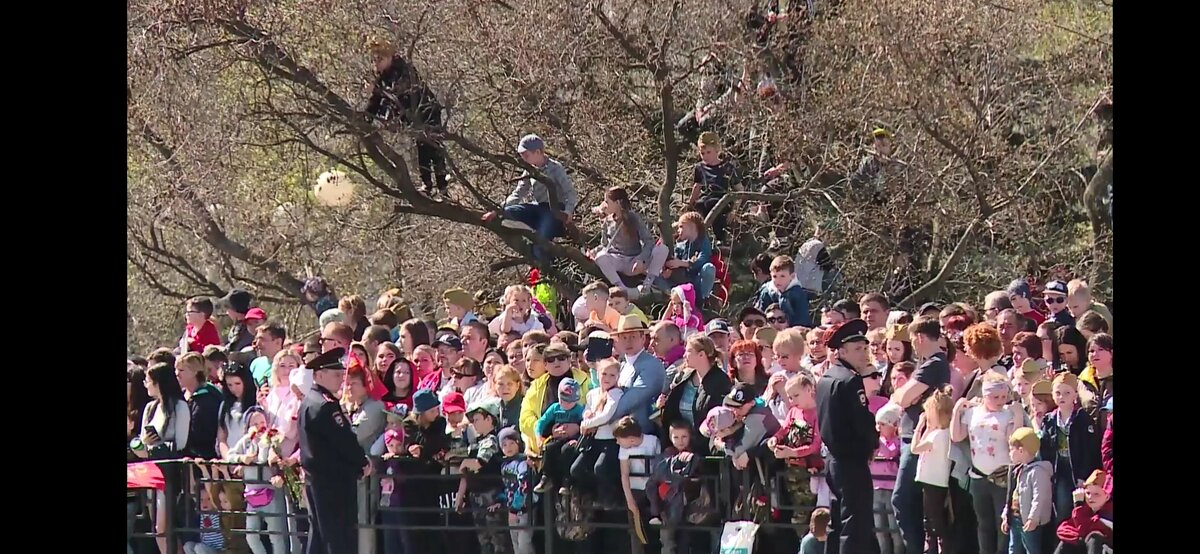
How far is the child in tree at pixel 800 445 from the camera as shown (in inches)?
392

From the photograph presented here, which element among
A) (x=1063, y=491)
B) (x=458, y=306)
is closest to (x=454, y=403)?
(x=458, y=306)

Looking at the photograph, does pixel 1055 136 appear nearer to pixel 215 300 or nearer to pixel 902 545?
pixel 902 545

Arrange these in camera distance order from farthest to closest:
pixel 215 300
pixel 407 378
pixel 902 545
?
pixel 215 300
pixel 407 378
pixel 902 545

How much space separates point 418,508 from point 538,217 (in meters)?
5.55

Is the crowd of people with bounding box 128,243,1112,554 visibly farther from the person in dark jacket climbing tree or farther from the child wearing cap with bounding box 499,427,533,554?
the person in dark jacket climbing tree

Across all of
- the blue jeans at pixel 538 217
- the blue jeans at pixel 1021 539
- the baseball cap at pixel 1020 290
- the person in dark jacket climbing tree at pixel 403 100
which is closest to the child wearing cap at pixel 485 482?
the blue jeans at pixel 1021 539

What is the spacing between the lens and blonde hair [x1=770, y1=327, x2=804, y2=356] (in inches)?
410

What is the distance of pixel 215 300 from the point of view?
1900 centimetres

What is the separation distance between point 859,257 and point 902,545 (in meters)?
7.10

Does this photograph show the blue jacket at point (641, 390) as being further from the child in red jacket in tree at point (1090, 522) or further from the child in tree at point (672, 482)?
the child in red jacket in tree at point (1090, 522)

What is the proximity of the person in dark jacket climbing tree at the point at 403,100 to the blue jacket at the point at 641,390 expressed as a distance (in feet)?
21.0

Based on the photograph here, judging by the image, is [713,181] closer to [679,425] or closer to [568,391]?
[568,391]

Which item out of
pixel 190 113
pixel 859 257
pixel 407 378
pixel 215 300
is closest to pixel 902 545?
pixel 407 378
